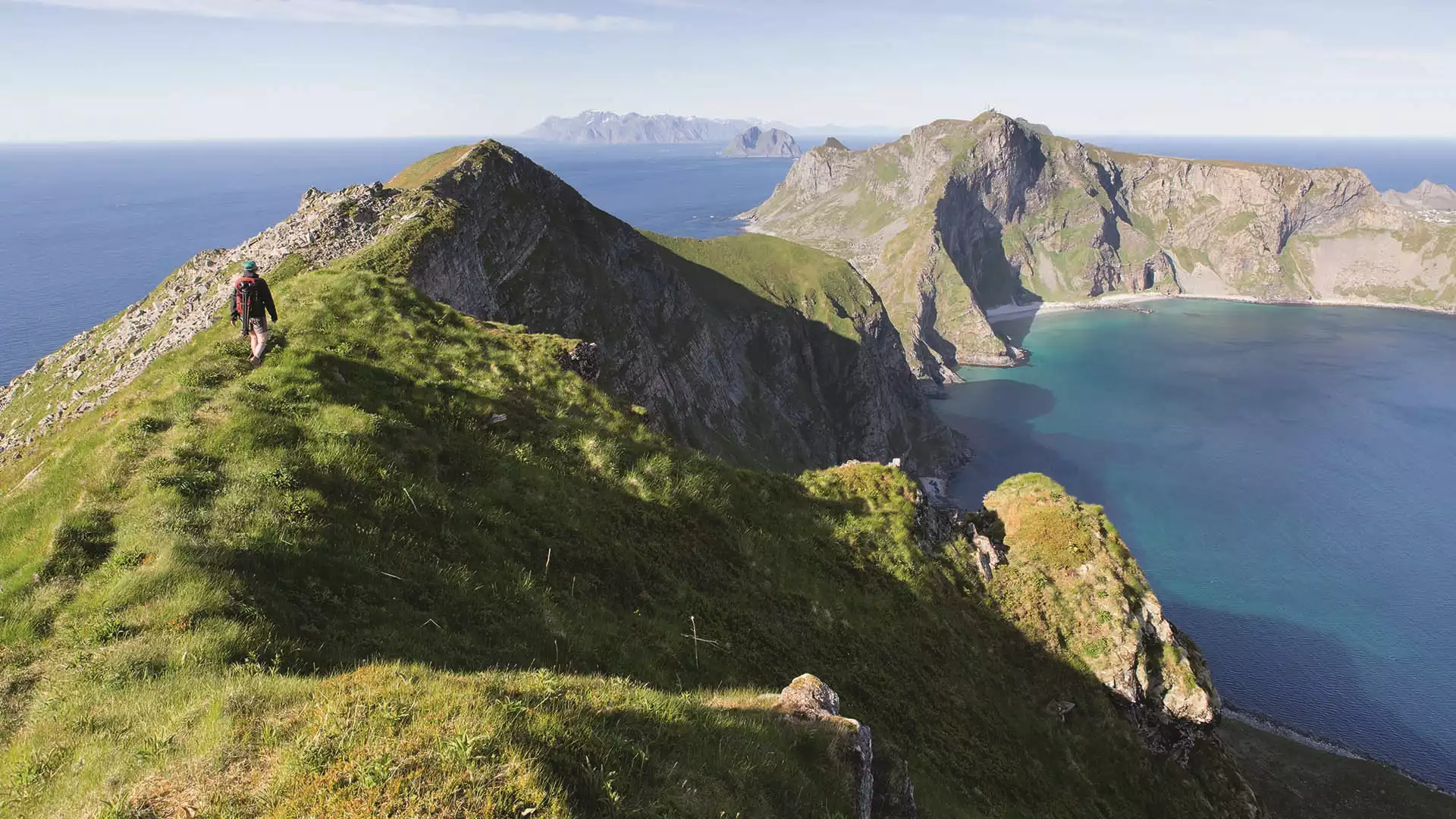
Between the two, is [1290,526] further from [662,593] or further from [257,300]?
[257,300]

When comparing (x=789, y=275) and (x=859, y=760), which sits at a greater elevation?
(x=789, y=275)

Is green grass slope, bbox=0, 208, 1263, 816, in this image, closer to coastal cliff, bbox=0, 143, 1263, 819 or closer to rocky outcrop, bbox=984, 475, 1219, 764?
coastal cliff, bbox=0, 143, 1263, 819

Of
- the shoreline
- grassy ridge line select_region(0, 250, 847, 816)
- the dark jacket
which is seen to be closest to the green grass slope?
grassy ridge line select_region(0, 250, 847, 816)

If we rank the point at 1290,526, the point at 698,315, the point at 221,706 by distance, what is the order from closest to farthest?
the point at 221,706, the point at 698,315, the point at 1290,526

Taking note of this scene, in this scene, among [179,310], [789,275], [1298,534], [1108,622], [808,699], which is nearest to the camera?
[808,699]

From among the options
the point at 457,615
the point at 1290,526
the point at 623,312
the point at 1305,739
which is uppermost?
the point at 457,615

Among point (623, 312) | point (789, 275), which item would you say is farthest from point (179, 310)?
point (789, 275)

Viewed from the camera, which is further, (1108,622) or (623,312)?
(623,312)
